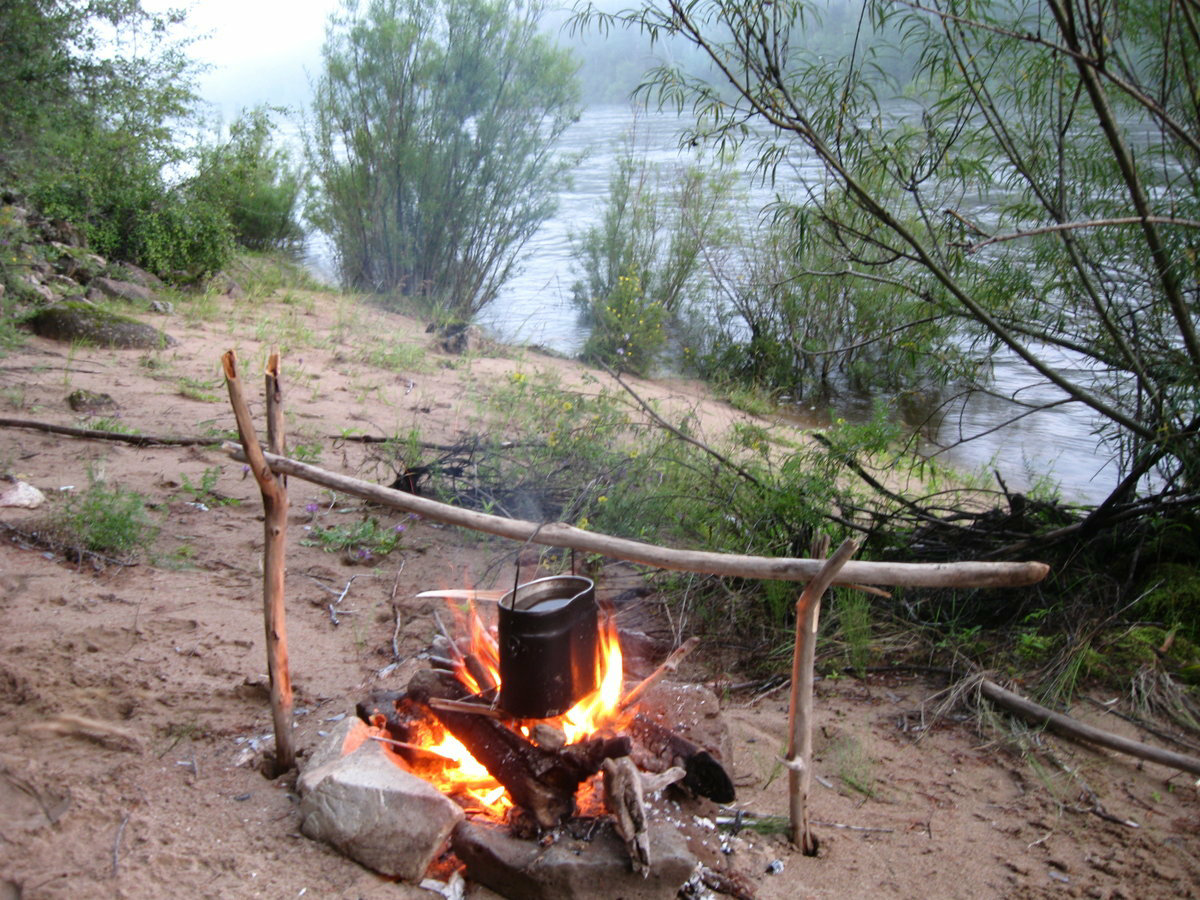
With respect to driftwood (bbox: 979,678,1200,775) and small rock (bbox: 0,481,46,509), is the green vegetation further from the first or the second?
driftwood (bbox: 979,678,1200,775)

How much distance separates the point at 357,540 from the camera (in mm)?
4719

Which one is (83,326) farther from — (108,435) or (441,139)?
(441,139)

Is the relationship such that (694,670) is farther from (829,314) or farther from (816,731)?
(829,314)

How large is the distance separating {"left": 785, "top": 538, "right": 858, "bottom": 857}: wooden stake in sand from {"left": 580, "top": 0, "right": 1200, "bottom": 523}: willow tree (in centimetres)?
150

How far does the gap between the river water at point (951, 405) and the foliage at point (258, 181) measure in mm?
4010

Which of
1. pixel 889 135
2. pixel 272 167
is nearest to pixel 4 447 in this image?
pixel 889 135

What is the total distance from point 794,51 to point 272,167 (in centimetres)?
1324

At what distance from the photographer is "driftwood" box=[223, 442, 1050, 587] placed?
7.25 feet

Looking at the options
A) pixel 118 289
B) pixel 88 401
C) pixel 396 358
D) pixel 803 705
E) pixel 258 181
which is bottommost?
pixel 803 705

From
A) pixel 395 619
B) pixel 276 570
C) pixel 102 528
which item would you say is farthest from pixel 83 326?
pixel 276 570

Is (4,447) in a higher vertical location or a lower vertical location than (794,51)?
lower

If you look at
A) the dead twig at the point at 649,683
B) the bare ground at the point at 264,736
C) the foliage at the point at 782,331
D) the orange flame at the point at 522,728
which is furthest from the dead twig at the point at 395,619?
the foliage at the point at 782,331

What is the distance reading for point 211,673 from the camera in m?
3.38

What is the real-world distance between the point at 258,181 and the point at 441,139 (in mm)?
4073
